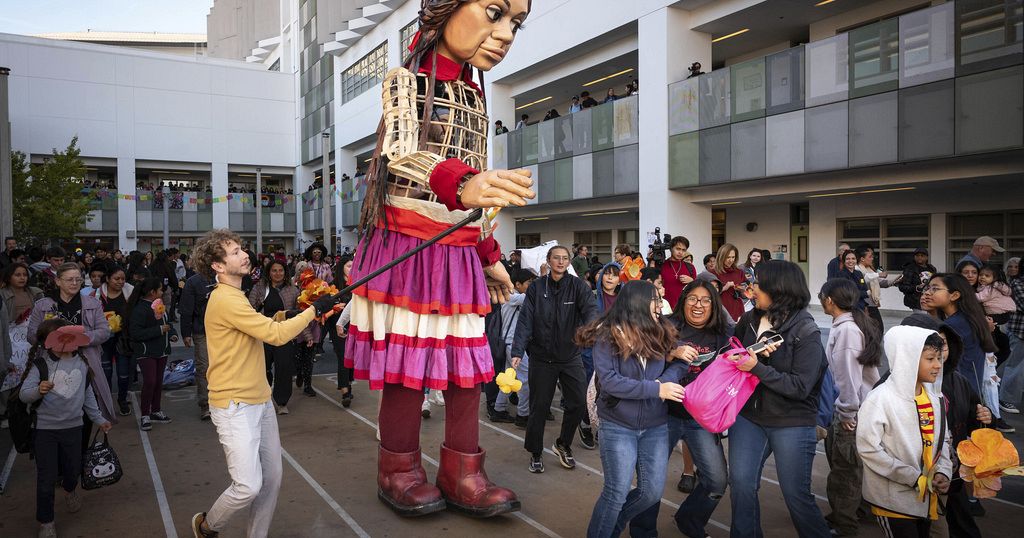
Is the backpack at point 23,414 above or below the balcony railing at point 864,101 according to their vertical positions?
below

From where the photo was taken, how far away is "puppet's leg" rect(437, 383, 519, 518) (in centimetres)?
371

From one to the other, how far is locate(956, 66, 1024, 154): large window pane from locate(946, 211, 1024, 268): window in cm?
311

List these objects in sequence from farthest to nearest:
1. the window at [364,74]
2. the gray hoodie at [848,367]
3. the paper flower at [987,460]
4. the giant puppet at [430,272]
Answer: the window at [364,74] < the gray hoodie at [848,367] < the giant puppet at [430,272] < the paper flower at [987,460]

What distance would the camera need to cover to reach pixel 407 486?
3762mm

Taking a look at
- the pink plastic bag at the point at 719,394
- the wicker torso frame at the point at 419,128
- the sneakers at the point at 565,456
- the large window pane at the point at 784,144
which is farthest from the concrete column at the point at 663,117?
the pink plastic bag at the point at 719,394

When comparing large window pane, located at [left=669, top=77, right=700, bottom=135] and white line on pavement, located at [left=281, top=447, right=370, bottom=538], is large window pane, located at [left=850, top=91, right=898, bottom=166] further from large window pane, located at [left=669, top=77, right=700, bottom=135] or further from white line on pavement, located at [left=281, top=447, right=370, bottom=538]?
white line on pavement, located at [left=281, top=447, right=370, bottom=538]

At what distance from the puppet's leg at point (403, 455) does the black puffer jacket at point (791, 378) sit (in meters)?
1.82

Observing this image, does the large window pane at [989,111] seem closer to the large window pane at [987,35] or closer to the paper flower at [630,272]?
the large window pane at [987,35]

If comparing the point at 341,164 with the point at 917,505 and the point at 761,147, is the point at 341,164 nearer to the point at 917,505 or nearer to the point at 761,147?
the point at 761,147

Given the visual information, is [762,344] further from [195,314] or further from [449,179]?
[195,314]

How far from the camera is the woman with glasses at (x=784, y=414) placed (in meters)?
3.28

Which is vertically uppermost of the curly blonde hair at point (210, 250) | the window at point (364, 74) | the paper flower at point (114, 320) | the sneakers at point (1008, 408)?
the window at point (364, 74)

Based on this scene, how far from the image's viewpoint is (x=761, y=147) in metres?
13.0

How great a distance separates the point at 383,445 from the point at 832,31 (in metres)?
14.0
